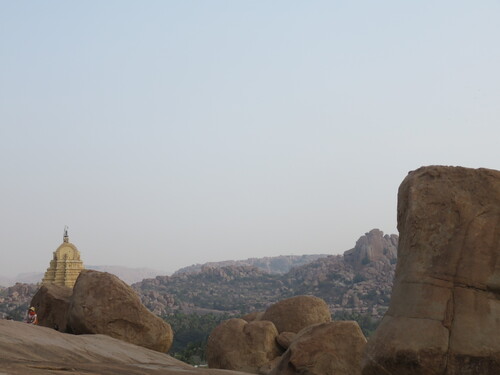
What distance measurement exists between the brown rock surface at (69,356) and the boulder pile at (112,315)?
8.67 feet

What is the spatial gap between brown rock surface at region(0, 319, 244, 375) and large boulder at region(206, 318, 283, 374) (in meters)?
5.40

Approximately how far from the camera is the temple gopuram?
56.5 m

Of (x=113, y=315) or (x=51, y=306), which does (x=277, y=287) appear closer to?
(x=51, y=306)

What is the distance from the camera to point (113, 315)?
747 inches

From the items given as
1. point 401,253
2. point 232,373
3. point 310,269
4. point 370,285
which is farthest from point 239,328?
point 310,269

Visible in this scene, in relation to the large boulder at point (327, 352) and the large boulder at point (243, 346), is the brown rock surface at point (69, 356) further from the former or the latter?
the large boulder at point (243, 346)

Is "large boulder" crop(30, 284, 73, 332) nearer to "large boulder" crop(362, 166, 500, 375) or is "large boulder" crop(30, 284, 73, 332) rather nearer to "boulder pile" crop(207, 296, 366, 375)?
"boulder pile" crop(207, 296, 366, 375)

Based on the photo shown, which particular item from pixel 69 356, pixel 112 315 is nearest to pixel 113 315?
pixel 112 315

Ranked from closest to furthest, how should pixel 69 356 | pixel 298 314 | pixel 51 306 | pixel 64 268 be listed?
pixel 69 356
pixel 51 306
pixel 298 314
pixel 64 268

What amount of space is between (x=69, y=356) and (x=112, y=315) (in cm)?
601

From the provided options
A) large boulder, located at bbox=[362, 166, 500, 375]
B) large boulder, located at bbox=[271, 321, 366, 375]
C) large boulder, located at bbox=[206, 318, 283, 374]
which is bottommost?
large boulder, located at bbox=[206, 318, 283, 374]

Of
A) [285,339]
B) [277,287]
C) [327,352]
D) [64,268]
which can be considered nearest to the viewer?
[327,352]

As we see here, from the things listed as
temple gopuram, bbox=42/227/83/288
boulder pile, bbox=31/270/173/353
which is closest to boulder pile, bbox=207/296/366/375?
boulder pile, bbox=31/270/173/353

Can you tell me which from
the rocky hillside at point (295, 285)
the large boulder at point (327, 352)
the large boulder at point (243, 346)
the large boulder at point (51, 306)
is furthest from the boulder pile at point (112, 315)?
the rocky hillside at point (295, 285)
